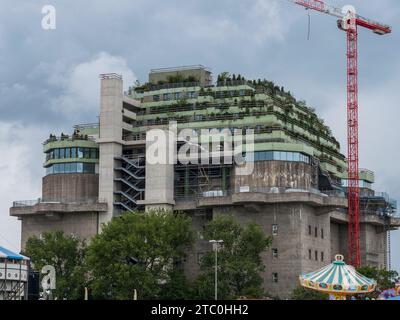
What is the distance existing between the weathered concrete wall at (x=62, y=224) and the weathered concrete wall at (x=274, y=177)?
94.7 feet

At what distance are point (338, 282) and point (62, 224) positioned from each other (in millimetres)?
82733

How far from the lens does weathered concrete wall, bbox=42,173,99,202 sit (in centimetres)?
16850

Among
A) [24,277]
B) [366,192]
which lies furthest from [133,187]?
[366,192]

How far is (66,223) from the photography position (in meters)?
166

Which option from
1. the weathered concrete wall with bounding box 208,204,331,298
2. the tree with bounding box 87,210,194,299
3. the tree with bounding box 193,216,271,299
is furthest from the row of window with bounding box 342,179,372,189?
the tree with bounding box 87,210,194,299

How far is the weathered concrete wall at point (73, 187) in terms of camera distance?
168500mm

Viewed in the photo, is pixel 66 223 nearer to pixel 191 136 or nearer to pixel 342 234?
pixel 191 136

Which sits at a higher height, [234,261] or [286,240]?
[286,240]

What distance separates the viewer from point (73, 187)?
169 m

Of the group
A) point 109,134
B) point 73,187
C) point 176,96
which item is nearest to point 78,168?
point 73,187

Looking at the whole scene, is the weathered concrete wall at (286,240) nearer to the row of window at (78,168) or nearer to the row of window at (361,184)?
the row of window at (78,168)

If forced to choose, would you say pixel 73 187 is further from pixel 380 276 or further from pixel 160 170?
pixel 380 276

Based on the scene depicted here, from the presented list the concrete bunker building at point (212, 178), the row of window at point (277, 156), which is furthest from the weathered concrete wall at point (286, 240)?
the row of window at point (277, 156)
